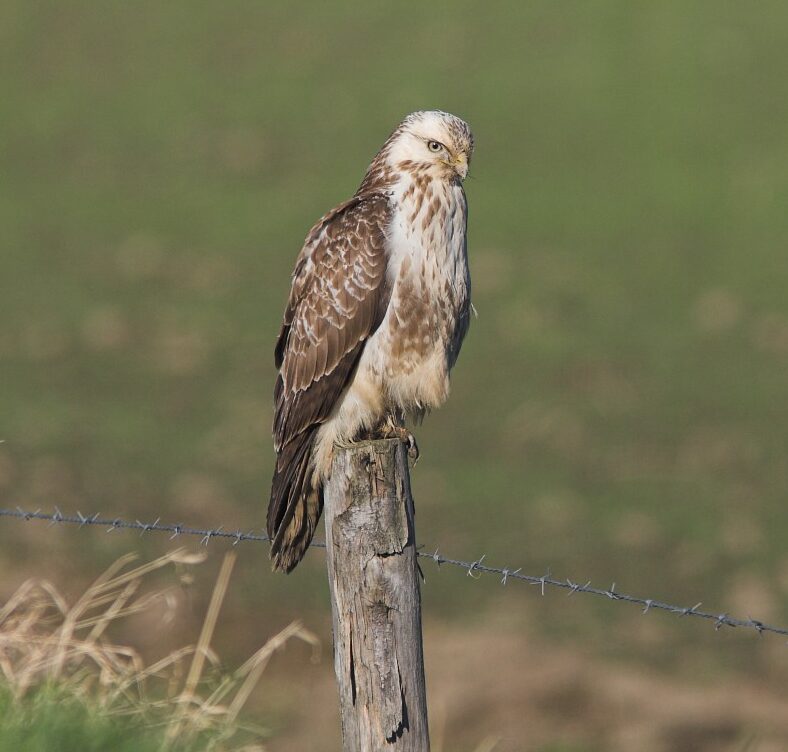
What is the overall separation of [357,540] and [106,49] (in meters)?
21.8

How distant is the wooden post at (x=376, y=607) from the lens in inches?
165

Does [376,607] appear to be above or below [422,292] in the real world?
below

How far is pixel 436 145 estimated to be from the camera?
594 cm

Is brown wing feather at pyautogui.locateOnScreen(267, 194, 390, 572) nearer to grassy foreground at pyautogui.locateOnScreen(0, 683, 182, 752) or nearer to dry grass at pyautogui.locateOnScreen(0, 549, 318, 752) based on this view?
dry grass at pyautogui.locateOnScreen(0, 549, 318, 752)

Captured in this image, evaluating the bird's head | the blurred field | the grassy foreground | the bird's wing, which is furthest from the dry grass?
the blurred field

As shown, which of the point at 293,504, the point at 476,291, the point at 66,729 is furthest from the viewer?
the point at 476,291

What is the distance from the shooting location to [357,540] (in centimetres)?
423

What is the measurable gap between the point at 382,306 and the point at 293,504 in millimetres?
826

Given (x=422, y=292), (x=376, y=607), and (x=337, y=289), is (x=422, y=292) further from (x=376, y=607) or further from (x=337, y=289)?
(x=376, y=607)

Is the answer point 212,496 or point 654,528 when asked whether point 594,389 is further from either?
point 212,496

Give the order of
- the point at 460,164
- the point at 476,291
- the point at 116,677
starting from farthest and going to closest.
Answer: the point at 476,291
the point at 460,164
the point at 116,677

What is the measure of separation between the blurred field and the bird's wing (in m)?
3.11

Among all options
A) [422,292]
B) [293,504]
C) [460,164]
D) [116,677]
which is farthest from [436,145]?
[116,677]

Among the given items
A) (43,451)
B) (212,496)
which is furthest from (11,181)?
(212,496)
